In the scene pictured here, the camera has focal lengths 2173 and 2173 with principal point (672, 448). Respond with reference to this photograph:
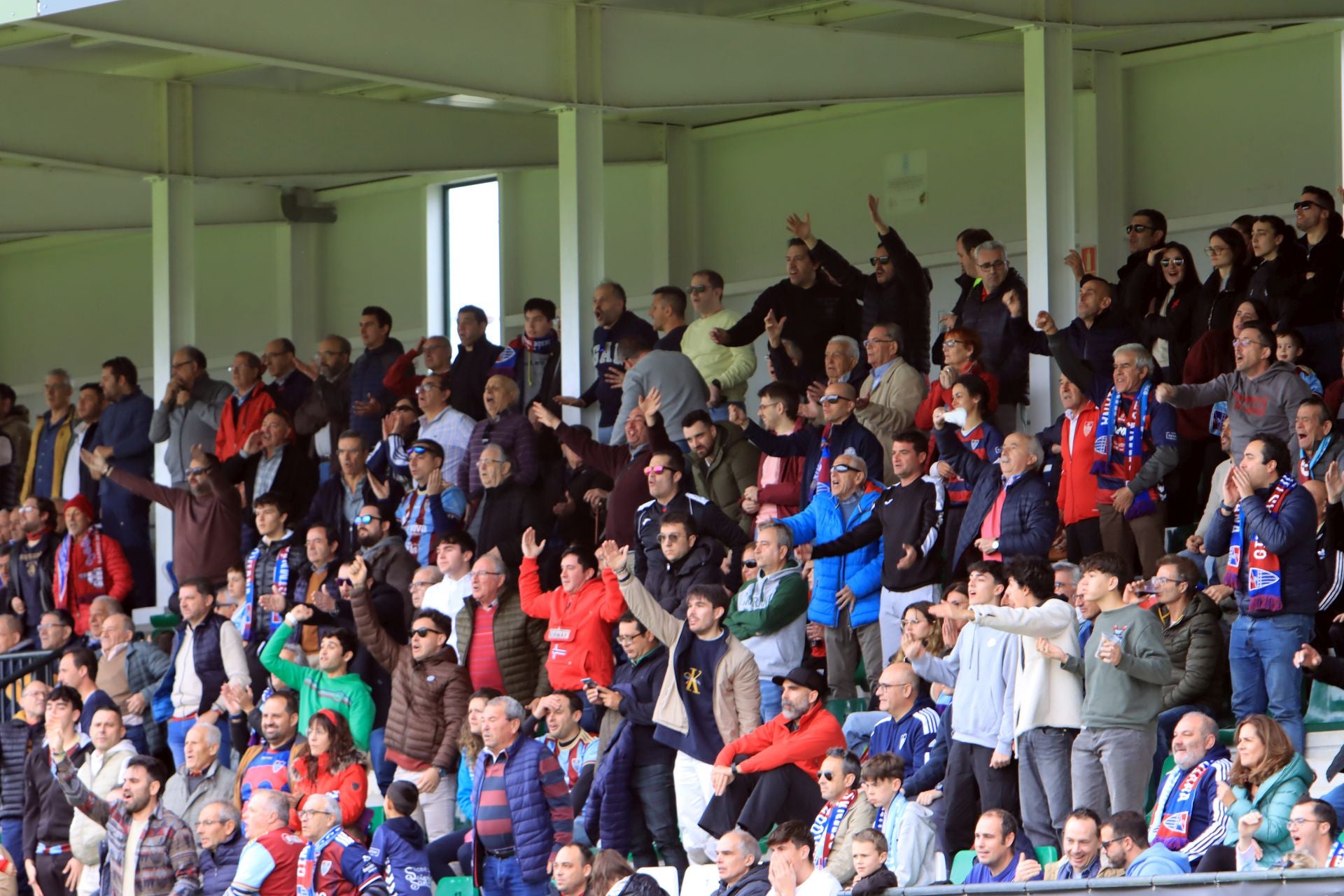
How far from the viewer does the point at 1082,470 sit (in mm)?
9953

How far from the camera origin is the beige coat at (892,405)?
1073cm

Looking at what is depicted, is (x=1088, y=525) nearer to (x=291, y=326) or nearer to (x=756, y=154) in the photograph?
(x=756, y=154)

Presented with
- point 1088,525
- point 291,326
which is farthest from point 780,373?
point 291,326

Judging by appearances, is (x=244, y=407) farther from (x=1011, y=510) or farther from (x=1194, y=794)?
(x=1194, y=794)

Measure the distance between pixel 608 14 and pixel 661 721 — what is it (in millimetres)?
4762

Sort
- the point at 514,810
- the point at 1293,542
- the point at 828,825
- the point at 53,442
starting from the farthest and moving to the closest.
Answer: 1. the point at 53,442
2. the point at 514,810
3. the point at 1293,542
4. the point at 828,825

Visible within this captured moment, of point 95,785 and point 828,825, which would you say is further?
point 95,785

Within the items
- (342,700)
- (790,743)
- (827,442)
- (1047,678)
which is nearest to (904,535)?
(827,442)

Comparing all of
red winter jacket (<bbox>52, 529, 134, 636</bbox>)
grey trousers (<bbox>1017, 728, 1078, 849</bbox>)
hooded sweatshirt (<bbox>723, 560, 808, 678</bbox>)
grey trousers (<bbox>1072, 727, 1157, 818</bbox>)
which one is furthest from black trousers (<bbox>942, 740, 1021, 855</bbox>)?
red winter jacket (<bbox>52, 529, 134, 636</bbox>)

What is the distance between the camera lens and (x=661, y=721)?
944 cm

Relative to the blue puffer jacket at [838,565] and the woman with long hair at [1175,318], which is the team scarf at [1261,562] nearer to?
the blue puffer jacket at [838,565]

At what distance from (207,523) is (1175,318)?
5.78m

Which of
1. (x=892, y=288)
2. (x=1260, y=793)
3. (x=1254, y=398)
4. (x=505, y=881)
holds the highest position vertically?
(x=892, y=288)

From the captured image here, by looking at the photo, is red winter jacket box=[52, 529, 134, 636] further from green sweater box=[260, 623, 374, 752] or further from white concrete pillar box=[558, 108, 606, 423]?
white concrete pillar box=[558, 108, 606, 423]
